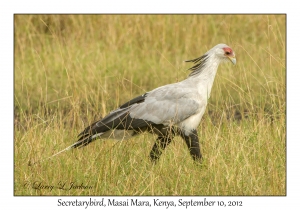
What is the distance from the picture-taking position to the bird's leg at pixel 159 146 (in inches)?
223

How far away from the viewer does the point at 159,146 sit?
568 cm

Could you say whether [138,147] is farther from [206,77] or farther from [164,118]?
[206,77]

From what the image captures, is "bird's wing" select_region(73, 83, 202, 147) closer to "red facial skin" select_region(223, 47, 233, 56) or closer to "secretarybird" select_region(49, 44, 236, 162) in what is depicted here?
"secretarybird" select_region(49, 44, 236, 162)

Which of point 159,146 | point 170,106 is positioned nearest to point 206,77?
point 170,106

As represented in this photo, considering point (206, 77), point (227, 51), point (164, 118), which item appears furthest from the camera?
point (227, 51)

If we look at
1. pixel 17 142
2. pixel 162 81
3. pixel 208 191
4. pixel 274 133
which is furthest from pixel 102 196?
pixel 162 81

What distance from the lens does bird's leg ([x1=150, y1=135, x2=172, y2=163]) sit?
568cm

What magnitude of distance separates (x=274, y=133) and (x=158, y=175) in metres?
1.30

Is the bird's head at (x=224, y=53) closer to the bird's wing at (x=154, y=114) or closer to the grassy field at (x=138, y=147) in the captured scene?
the grassy field at (x=138, y=147)

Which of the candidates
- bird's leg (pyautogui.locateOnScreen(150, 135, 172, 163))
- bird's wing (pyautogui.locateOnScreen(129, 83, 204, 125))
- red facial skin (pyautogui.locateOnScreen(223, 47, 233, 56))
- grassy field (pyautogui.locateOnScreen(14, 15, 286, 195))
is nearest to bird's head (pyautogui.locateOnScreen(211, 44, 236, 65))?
red facial skin (pyautogui.locateOnScreen(223, 47, 233, 56))

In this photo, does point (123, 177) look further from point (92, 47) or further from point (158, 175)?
point (92, 47)

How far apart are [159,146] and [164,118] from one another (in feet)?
0.79

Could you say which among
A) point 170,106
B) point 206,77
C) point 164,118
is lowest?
point 164,118

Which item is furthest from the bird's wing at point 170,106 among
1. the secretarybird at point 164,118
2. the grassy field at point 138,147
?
the grassy field at point 138,147
